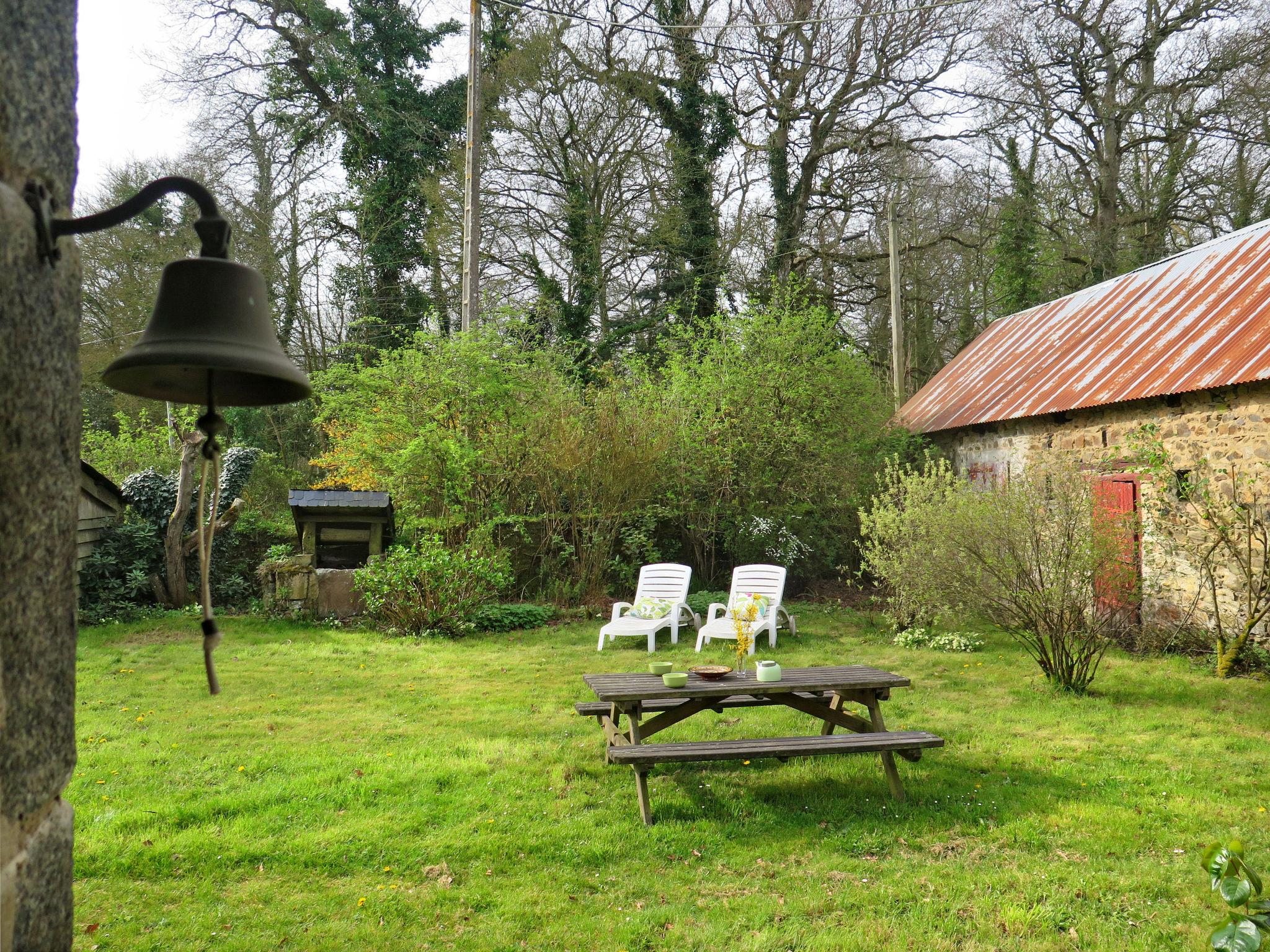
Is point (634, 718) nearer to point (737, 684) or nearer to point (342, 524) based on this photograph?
point (737, 684)

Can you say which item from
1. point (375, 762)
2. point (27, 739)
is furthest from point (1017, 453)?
point (27, 739)

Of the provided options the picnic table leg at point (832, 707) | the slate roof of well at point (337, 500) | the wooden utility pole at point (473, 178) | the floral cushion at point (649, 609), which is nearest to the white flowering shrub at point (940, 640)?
the floral cushion at point (649, 609)

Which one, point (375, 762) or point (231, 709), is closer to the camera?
point (375, 762)

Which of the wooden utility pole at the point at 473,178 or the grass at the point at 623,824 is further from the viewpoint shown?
the wooden utility pole at the point at 473,178

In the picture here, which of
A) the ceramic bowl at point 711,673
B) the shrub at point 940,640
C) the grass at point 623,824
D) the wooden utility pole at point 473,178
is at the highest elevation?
the wooden utility pole at point 473,178

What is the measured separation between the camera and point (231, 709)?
641cm

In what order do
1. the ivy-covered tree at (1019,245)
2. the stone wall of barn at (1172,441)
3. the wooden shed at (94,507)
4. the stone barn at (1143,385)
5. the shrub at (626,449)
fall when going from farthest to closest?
1. the ivy-covered tree at (1019,245)
2. the shrub at (626,449)
3. the wooden shed at (94,507)
4. the stone barn at (1143,385)
5. the stone wall of barn at (1172,441)

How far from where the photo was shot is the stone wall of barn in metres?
Answer: 7.72

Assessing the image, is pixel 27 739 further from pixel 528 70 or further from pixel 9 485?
pixel 528 70

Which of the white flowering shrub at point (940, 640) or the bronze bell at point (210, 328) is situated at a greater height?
the bronze bell at point (210, 328)

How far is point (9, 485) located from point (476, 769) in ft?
13.6

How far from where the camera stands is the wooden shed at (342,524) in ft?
34.9

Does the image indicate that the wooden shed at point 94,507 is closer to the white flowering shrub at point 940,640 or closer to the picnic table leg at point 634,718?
the picnic table leg at point 634,718

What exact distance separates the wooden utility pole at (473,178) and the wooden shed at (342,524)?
3.47 metres
